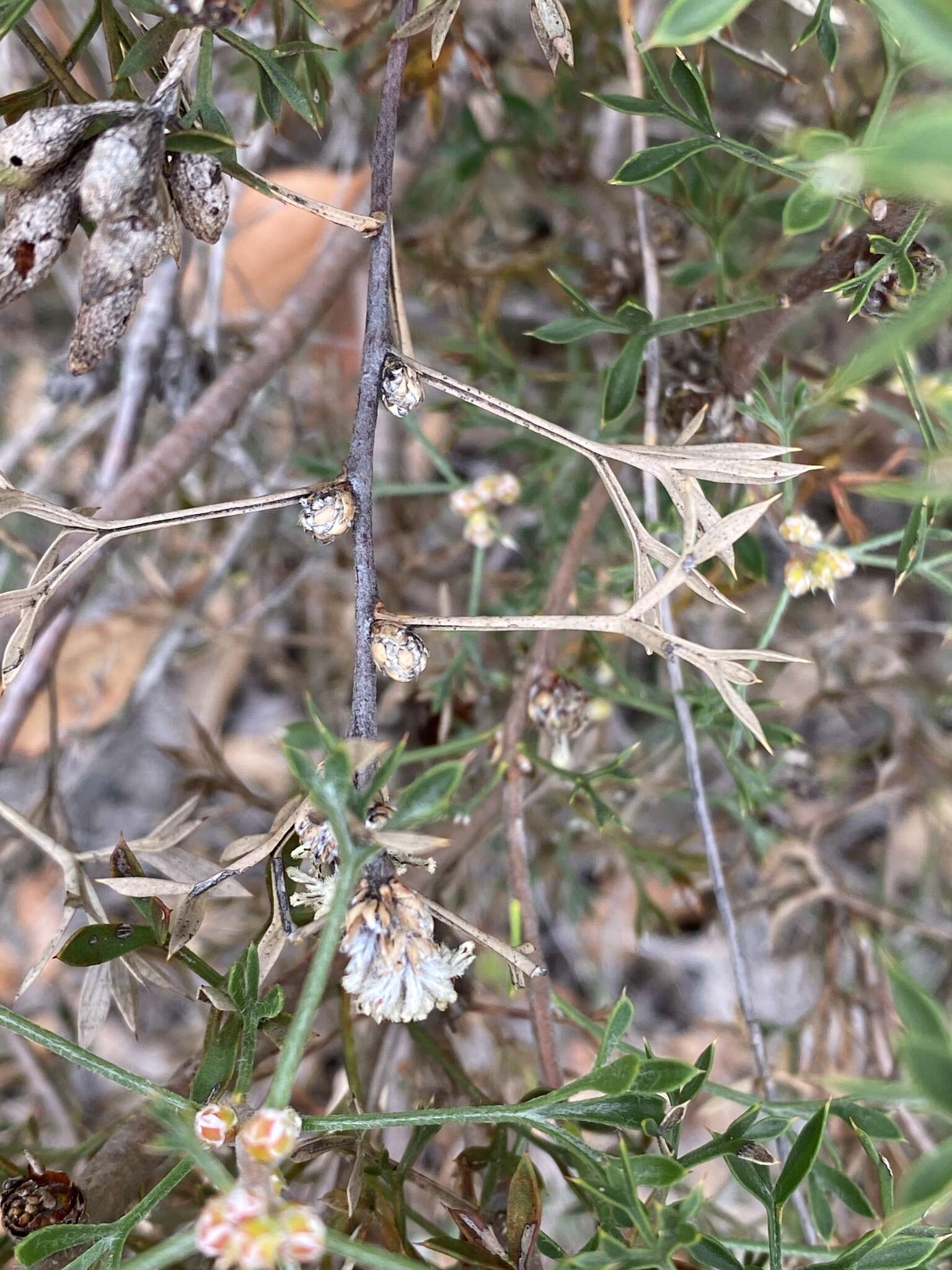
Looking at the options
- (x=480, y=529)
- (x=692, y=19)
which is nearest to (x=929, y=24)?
(x=692, y=19)

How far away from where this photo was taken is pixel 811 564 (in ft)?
2.95

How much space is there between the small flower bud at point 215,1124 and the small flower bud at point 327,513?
Answer: 0.33m

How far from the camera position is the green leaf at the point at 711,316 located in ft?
2.54

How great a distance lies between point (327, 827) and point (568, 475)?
32.9 inches

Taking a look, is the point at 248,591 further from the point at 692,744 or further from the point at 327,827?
the point at 327,827

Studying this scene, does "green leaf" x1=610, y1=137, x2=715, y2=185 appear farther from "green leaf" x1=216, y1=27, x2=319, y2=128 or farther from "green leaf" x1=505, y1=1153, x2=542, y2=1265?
"green leaf" x1=505, y1=1153, x2=542, y2=1265

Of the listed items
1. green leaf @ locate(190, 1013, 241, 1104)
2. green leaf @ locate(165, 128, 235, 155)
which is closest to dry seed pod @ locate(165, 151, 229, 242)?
green leaf @ locate(165, 128, 235, 155)

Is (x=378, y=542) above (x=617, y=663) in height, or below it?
above

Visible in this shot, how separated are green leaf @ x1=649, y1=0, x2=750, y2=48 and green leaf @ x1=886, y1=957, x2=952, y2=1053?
0.34 m

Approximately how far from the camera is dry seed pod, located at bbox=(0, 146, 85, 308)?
527 millimetres

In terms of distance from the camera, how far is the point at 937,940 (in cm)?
143

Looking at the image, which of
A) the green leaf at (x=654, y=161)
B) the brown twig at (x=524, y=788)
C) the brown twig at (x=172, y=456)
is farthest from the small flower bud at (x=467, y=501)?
the green leaf at (x=654, y=161)

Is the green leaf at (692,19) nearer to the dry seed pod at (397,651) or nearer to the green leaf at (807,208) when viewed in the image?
the green leaf at (807,208)

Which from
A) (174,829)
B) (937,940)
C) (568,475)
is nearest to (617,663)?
(568,475)
